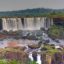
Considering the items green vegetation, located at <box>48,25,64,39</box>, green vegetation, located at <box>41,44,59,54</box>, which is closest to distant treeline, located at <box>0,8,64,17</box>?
green vegetation, located at <box>48,25,64,39</box>

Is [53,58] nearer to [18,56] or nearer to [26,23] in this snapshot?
[18,56]

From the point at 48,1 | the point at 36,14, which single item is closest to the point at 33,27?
the point at 36,14

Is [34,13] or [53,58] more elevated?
[34,13]

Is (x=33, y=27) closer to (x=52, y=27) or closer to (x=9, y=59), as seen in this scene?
(x=52, y=27)

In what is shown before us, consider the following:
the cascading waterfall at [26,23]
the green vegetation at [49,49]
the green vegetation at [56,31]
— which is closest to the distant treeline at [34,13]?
the cascading waterfall at [26,23]

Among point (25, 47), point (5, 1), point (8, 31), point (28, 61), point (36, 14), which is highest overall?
point (5, 1)

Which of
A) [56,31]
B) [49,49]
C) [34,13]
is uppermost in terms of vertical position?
[34,13]

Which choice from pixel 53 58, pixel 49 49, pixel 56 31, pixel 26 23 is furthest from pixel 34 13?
pixel 53 58

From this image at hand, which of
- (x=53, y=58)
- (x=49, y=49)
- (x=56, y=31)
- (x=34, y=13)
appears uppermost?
(x=34, y=13)

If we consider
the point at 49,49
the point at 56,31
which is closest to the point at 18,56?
the point at 49,49

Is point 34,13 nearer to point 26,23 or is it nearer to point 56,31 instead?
point 26,23

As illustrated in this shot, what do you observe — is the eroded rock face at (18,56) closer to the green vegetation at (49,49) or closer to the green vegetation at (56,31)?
the green vegetation at (49,49)
